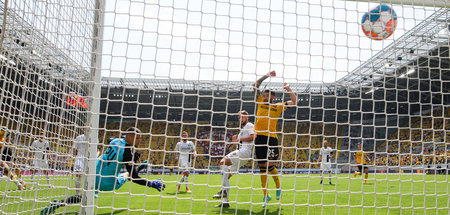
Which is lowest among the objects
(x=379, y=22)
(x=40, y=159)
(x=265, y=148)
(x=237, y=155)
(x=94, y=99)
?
(x=40, y=159)

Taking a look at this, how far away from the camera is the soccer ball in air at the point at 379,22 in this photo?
4.18 metres

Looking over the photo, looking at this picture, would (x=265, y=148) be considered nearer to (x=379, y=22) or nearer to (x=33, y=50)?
(x=379, y=22)

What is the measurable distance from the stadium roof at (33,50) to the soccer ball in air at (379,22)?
3.73 metres

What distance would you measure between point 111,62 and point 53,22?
1011 mm

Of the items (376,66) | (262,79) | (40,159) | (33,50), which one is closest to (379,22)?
(376,66)

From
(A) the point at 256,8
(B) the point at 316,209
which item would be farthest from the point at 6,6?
(B) the point at 316,209

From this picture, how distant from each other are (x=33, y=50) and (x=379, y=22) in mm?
4357

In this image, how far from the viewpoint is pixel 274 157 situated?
5.21 metres

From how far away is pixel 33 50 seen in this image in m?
3.77

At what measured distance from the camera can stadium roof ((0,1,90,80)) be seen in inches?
146

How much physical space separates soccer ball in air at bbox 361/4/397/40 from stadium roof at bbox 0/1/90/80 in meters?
3.73

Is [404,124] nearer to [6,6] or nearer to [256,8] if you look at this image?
[256,8]

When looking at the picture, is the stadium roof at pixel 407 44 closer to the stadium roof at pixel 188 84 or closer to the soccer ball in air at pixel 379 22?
the soccer ball in air at pixel 379 22

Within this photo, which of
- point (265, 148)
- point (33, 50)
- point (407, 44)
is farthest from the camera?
point (265, 148)
